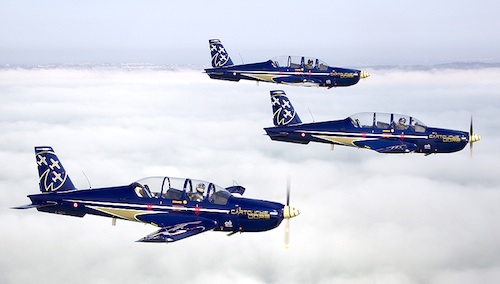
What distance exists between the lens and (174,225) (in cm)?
2694

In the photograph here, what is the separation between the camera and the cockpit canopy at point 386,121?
38.1m

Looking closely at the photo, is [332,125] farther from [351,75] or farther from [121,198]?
[121,198]

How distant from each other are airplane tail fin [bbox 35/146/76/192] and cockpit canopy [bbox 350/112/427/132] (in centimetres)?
1723

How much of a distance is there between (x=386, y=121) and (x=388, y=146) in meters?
1.80

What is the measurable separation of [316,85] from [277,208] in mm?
23220

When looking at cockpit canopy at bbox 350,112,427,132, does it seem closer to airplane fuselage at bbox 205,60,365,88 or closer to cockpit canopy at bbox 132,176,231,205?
airplane fuselage at bbox 205,60,365,88

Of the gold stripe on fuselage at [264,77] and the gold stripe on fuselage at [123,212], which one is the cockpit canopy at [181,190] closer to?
the gold stripe on fuselage at [123,212]

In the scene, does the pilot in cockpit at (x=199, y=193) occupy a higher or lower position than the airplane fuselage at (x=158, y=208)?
higher

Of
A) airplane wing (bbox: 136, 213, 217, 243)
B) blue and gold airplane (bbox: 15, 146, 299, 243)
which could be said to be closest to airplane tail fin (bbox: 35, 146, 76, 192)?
blue and gold airplane (bbox: 15, 146, 299, 243)

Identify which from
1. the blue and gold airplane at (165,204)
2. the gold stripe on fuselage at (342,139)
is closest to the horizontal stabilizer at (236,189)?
the blue and gold airplane at (165,204)

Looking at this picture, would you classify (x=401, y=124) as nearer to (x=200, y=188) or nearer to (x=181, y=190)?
(x=200, y=188)

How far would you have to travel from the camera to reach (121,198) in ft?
93.1

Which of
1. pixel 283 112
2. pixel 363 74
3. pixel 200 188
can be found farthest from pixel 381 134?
pixel 200 188

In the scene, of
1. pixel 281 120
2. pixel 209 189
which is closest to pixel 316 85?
pixel 281 120
